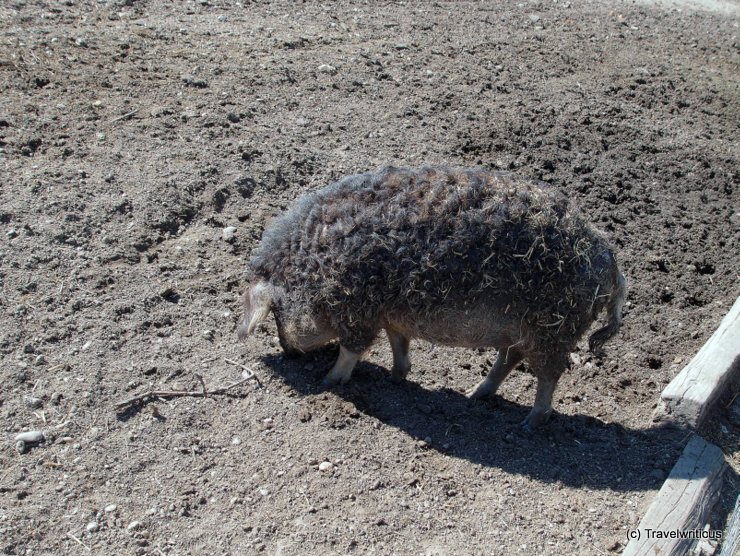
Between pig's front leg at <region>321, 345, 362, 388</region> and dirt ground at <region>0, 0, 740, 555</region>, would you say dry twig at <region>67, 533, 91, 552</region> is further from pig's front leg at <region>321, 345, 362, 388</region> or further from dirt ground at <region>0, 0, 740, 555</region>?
pig's front leg at <region>321, 345, 362, 388</region>

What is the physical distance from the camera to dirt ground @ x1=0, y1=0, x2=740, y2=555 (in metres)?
4.25

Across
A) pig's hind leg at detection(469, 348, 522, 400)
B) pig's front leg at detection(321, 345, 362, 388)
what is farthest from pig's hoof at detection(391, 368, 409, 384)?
pig's hind leg at detection(469, 348, 522, 400)

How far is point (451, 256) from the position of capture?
15.0 feet

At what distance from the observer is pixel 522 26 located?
1034cm

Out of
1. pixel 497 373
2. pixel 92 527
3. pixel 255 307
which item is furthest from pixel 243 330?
pixel 497 373

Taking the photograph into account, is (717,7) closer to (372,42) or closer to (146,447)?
(372,42)

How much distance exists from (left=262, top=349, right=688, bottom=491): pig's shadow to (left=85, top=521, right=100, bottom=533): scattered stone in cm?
153

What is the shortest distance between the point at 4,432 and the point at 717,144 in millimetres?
7163

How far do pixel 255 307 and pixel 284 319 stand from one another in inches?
8.2

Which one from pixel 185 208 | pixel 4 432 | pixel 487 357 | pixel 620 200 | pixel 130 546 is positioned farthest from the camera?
pixel 620 200

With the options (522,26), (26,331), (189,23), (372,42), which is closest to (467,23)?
(522,26)

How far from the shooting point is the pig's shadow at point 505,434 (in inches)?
185

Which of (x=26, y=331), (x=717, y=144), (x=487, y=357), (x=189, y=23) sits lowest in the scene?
(x=487, y=357)

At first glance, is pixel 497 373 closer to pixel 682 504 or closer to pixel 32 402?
pixel 682 504
